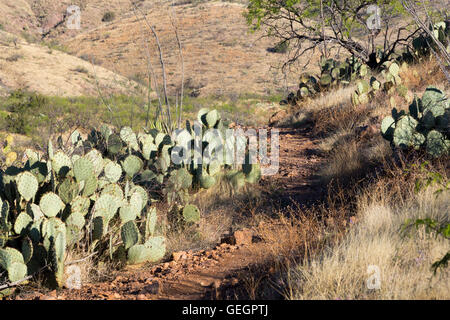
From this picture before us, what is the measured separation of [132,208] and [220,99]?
745 inches

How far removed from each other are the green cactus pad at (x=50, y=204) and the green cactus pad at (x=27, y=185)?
0.23m

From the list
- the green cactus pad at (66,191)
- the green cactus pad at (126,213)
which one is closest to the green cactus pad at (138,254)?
the green cactus pad at (126,213)

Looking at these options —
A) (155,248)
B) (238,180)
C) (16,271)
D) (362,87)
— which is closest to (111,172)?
(155,248)

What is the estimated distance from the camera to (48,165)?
13.6ft

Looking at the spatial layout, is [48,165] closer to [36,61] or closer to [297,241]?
[297,241]

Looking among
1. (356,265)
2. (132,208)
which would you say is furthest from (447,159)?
(132,208)

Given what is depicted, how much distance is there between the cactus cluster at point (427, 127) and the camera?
4773mm

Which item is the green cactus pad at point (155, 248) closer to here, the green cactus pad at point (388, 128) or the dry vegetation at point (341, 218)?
the dry vegetation at point (341, 218)

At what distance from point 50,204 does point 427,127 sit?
3.80 meters

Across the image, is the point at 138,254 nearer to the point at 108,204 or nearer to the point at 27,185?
the point at 108,204

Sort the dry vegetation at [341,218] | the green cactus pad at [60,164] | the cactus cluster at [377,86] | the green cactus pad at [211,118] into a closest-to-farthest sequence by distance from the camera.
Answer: the dry vegetation at [341,218]
the green cactus pad at [60,164]
the green cactus pad at [211,118]
the cactus cluster at [377,86]

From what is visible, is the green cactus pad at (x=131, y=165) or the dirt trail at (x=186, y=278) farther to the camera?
the green cactus pad at (x=131, y=165)

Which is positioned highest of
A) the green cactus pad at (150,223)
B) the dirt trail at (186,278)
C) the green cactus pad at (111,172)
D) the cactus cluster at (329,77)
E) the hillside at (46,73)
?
the hillside at (46,73)

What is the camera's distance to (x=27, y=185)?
3732mm
